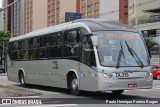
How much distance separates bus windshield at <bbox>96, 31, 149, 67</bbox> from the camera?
16028 millimetres

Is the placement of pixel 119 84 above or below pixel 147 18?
below

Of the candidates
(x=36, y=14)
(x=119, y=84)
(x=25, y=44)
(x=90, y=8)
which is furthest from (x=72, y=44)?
(x=36, y=14)

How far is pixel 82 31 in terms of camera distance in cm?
1730

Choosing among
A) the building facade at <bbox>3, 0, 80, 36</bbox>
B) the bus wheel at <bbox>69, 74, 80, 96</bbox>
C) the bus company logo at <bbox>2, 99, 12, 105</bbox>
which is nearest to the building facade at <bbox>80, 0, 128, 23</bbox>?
the building facade at <bbox>3, 0, 80, 36</bbox>

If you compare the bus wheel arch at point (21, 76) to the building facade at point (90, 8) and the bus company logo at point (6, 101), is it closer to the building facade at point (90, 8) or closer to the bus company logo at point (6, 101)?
the bus company logo at point (6, 101)

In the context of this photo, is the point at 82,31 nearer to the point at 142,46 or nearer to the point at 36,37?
the point at 142,46

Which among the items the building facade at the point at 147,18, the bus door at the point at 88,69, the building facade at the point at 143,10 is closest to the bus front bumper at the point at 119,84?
the bus door at the point at 88,69

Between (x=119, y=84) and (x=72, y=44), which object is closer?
(x=119, y=84)

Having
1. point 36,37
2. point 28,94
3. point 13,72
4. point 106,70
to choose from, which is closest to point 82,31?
point 106,70

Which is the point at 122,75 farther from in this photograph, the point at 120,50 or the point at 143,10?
the point at 143,10

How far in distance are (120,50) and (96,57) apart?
0.97 meters

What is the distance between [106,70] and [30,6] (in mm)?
151929

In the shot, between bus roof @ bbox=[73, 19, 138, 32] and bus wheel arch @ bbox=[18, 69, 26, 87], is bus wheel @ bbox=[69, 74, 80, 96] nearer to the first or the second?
bus roof @ bbox=[73, 19, 138, 32]

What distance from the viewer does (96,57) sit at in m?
16.0
